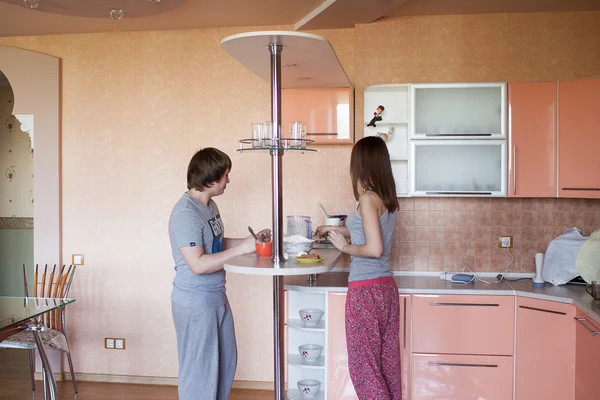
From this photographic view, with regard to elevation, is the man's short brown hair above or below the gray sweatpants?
above

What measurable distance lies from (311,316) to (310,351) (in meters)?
0.21

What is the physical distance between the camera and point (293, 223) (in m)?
3.06

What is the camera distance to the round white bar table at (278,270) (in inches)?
99.8

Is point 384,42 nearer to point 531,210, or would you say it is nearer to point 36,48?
point 531,210

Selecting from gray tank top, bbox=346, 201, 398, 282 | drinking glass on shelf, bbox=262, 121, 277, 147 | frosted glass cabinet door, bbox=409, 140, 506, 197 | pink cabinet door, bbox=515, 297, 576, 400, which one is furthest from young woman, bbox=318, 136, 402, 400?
frosted glass cabinet door, bbox=409, 140, 506, 197

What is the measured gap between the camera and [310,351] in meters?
3.63

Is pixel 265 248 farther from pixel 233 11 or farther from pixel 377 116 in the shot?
pixel 233 11

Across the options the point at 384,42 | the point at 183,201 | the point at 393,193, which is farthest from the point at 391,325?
the point at 384,42

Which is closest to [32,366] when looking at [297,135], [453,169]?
[297,135]

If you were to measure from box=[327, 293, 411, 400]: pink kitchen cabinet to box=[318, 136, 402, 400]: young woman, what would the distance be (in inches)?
21.0

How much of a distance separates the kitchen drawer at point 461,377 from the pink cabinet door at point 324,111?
4.99ft

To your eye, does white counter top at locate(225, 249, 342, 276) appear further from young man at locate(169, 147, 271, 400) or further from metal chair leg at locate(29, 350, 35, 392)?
metal chair leg at locate(29, 350, 35, 392)

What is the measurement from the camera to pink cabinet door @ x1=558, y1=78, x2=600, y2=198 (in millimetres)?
3715

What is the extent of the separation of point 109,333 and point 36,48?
2.24 metres
